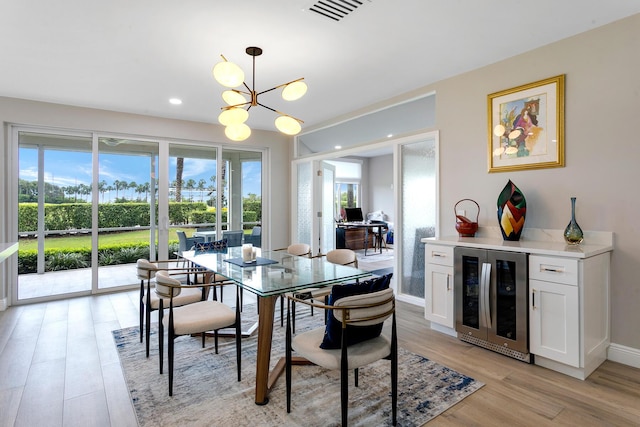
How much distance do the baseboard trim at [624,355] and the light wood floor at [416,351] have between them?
0.20ft

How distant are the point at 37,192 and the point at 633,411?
20.5 feet

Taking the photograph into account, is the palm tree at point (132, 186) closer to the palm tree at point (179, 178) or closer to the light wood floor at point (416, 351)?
the palm tree at point (179, 178)

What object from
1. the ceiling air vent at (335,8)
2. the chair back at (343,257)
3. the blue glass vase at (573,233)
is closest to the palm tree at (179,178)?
the chair back at (343,257)

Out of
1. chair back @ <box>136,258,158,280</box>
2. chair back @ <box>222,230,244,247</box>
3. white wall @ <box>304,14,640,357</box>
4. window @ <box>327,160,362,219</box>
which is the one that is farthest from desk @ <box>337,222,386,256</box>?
chair back @ <box>136,258,158,280</box>

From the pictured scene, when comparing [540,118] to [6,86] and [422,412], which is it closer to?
[422,412]

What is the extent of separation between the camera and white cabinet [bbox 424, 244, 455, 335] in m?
3.12

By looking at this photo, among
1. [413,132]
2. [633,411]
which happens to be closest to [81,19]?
[413,132]

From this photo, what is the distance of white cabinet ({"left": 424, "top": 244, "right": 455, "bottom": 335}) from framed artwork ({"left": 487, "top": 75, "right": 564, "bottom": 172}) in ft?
3.30

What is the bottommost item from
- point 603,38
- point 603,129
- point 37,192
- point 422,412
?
point 422,412

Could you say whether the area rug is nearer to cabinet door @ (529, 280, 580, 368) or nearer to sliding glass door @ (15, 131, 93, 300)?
cabinet door @ (529, 280, 580, 368)

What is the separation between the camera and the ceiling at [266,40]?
2.41m

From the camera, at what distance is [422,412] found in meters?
2.04

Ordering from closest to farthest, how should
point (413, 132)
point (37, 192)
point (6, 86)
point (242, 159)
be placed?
1. point (6, 86)
2. point (413, 132)
3. point (37, 192)
4. point (242, 159)

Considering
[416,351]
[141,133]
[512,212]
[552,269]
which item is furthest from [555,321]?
[141,133]
